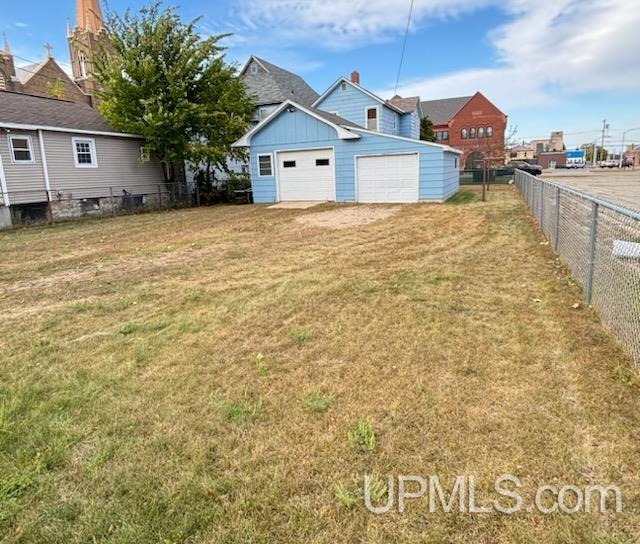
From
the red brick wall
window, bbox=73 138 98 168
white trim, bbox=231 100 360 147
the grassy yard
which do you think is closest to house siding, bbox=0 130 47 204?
window, bbox=73 138 98 168

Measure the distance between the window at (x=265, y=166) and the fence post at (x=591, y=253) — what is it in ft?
51.5

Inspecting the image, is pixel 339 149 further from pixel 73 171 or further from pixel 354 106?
pixel 73 171

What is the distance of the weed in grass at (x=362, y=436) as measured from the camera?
7.97ft

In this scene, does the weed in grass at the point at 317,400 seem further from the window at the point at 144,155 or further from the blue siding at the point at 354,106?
the blue siding at the point at 354,106

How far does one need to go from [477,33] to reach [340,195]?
10517mm

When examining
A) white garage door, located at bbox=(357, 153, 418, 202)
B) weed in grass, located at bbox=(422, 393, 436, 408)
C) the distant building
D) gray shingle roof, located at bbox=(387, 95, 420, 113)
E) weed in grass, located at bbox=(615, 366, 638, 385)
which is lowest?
weed in grass, located at bbox=(422, 393, 436, 408)

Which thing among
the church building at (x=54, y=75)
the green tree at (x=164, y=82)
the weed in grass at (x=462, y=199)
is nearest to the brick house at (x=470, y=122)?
the weed in grass at (x=462, y=199)

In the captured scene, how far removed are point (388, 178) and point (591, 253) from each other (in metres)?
12.8

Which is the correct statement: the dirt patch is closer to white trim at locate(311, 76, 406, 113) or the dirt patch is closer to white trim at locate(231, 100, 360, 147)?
white trim at locate(231, 100, 360, 147)

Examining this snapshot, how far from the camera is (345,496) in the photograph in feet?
6.77

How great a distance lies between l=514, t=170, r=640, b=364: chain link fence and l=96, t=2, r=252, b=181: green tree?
52.1ft

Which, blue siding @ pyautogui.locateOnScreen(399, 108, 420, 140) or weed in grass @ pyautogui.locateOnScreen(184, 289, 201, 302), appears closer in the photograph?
weed in grass @ pyautogui.locateOnScreen(184, 289, 201, 302)

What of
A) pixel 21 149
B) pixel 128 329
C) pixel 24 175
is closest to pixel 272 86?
pixel 21 149

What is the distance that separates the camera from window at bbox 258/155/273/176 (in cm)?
1855
